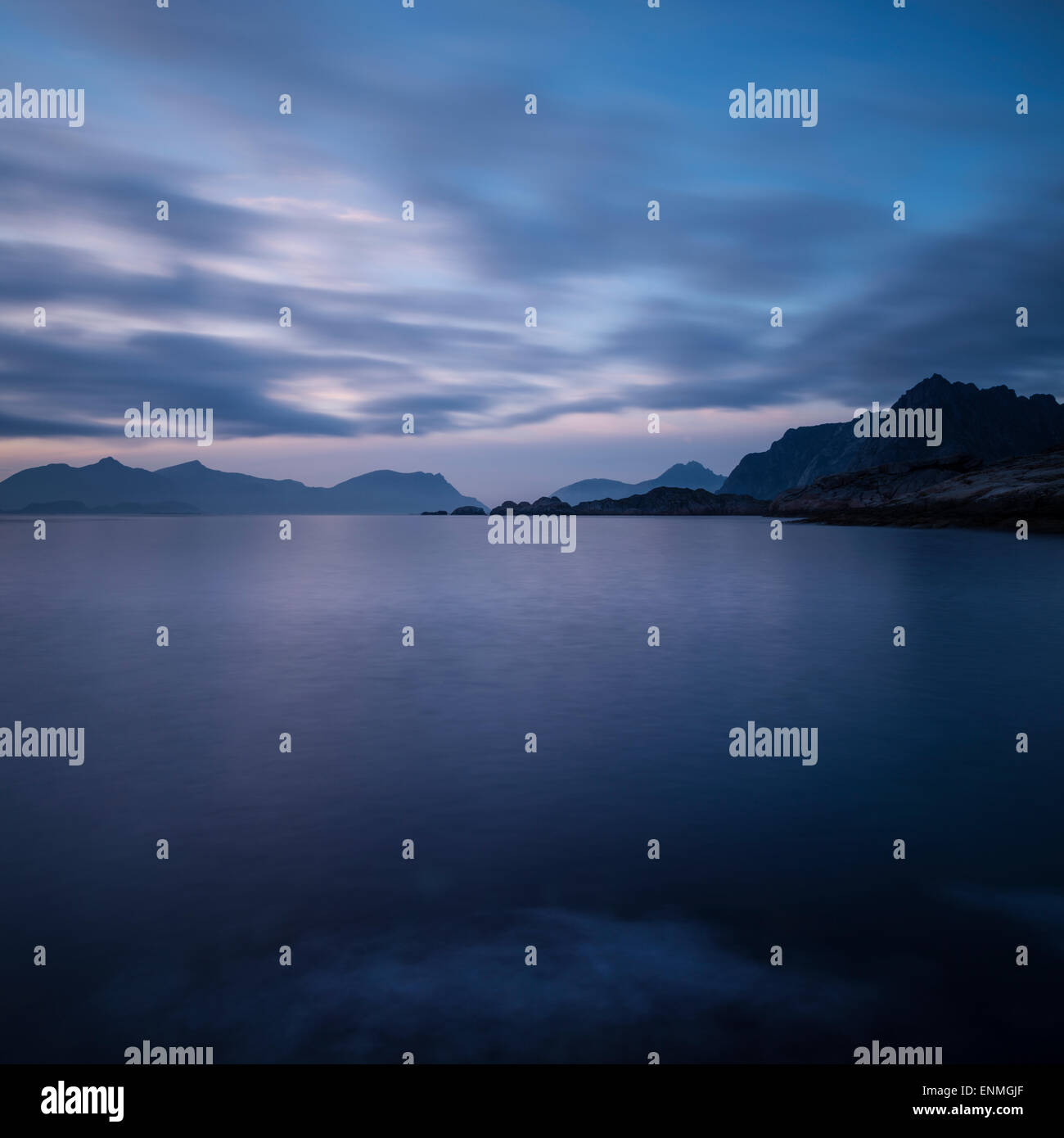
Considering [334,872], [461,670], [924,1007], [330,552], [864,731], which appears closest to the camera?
[924,1007]

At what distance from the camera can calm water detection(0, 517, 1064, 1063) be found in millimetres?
6770

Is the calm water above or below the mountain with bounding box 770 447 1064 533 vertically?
below

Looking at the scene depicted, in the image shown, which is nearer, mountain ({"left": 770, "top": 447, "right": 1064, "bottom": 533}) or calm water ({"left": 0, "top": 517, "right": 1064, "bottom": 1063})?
calm water ({"left": 0, "top": 517, "right": 1064, "bottom": 1063})

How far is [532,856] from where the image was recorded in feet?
33.1

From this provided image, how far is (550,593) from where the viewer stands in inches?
1716

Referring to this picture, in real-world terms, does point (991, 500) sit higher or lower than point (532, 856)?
higher

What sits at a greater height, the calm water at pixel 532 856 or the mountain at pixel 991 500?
the mountain at pixel 991 500

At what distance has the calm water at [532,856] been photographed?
22.2 feet

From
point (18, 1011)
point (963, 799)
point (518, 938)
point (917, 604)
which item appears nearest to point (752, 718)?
point (963, 799)

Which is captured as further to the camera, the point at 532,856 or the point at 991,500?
the point at 991,500

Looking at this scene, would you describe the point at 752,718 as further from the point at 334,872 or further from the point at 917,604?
the point at 917,604

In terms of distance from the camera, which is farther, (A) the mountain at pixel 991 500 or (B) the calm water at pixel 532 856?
(A) the mountain at pixel 991 500
